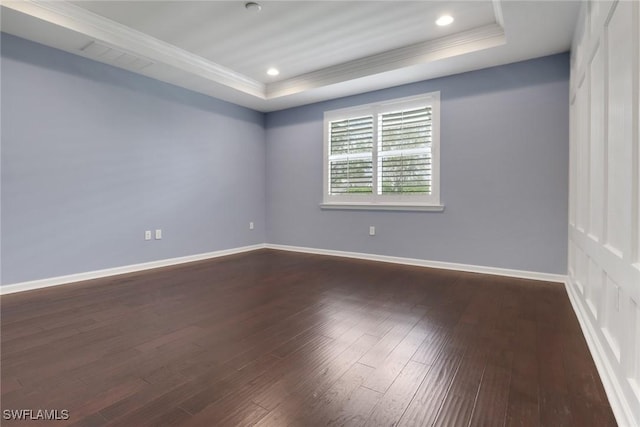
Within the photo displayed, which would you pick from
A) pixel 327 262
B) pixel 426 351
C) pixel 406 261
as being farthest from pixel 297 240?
pixel 426 351

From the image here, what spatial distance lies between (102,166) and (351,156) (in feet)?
10.9

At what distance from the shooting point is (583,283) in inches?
92.2

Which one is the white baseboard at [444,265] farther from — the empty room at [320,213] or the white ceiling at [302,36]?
the white ceiling at [302,36]

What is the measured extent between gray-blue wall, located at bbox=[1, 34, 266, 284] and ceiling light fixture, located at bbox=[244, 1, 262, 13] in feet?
6.47

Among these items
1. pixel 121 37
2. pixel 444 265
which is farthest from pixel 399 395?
pixel 121 37

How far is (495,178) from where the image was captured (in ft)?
12.2

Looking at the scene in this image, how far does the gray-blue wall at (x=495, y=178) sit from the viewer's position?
3.38 meters

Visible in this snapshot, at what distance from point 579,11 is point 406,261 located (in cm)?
308

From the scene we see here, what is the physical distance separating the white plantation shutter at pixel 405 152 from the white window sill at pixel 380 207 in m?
0.20

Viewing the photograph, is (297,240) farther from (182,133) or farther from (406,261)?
(182,133)

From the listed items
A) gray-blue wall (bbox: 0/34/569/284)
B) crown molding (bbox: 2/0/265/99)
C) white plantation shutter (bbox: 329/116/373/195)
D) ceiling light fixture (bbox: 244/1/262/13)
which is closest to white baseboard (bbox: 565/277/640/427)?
gray-blue wall (bbox: 0/34/569/284)

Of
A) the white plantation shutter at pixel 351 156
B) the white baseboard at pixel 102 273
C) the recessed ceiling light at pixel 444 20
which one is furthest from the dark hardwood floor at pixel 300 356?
the recessed ceiling light at pixel 444 20

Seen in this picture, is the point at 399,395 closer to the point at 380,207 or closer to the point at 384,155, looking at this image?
the point at 380,207

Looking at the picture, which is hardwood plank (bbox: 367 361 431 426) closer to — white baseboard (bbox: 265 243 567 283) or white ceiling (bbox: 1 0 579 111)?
white baseboard (bbox: 265 243 567 283)
